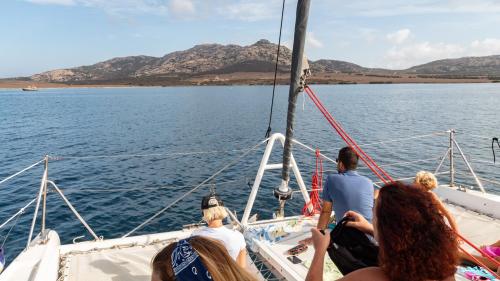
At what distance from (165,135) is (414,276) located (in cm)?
3636

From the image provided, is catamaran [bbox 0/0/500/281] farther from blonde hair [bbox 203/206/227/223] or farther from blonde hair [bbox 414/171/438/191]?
blonde hair [bbox 203/206/227/223]

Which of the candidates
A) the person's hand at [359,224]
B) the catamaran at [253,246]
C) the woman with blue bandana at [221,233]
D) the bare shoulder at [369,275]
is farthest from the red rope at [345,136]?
the bare shoulder at [369,275]

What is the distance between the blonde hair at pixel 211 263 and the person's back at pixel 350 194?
3212 millimetres

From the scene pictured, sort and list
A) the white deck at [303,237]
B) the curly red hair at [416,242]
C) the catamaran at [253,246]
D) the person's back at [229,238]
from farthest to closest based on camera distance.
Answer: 1. the catamaran at [253,246]
2. the white deck at [303,237]
3. the person's back at [229,238]
4. the curly red hair at [416,242]

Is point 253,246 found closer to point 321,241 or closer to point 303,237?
point 303,237

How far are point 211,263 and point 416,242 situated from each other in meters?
1.22

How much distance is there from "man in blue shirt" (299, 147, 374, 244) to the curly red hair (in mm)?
2506

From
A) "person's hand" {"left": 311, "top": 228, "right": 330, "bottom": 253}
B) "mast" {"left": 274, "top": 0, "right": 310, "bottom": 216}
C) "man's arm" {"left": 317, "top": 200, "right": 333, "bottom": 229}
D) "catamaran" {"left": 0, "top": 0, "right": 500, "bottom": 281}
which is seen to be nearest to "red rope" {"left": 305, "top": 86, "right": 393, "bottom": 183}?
"catamaran" {"left": 0, "top": 0, "right": 500, "bottom": 281}

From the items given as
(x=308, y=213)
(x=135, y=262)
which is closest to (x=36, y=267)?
(x=135, y=262)

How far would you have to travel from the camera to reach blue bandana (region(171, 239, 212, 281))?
158 centimetres

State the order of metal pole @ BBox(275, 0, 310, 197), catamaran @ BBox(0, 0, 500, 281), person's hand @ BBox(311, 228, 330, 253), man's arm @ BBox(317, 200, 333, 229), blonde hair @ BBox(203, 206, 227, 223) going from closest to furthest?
person's hand @ BBox(311, 228, 330, 253) < blonde hair @ BBox(203, 206, 227, 223) < man's arm @ BBox(317, 200, 333, 229) < catamaran @ BBox(0, 0, 500, 281) < metal pole @ BBox(275, 0, 310, 197)

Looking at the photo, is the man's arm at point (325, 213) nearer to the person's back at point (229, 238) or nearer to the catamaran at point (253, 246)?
the catamaran at point (253, 246)

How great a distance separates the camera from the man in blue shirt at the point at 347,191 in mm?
4629

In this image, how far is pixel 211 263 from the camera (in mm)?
1604
